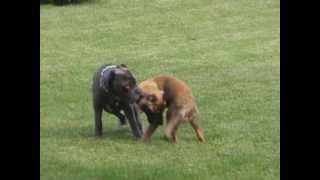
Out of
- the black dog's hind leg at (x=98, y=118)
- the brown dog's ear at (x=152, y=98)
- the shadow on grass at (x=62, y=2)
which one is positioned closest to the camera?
the brown dog's ear at (x=152, y=98)

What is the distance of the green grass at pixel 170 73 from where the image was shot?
686 centimetres

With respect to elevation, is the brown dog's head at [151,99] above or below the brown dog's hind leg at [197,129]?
above

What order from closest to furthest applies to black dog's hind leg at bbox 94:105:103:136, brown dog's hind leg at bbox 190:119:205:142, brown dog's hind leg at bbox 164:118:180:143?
brown dog's hind leg at bbox 164:118:180:143 → brown dog's hind leg at bbox 190:119:205:142 → black dog's hind leg at bbox 94:105:103:136

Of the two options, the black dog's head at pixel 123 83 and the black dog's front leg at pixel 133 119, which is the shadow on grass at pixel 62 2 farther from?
the black dog's head at pixel 123 83

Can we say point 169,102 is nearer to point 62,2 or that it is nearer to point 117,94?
point 117,94

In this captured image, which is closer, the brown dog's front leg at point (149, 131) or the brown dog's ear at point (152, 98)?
the brown dog's ear at point (152, 98)

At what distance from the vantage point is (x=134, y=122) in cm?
768

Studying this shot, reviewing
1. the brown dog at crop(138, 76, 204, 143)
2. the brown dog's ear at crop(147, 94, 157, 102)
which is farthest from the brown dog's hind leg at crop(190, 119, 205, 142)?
the brown dog's ear at crop(147, 94, 157, 102)

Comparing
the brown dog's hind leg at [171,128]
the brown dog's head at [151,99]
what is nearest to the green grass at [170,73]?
the brown dog's hind leg at [171,128]

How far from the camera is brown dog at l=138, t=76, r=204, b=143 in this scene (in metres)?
7.29

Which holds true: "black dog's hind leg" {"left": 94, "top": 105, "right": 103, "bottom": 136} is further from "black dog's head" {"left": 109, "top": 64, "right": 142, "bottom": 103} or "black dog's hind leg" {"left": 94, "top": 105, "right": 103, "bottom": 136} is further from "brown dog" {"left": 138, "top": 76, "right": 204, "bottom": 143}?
"brown dog" {"left": 138, "top": 76, "right": 204, "bottom": 143}

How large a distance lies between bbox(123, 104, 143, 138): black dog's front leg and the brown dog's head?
0.21m

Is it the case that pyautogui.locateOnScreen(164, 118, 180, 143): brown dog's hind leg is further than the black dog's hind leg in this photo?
No
